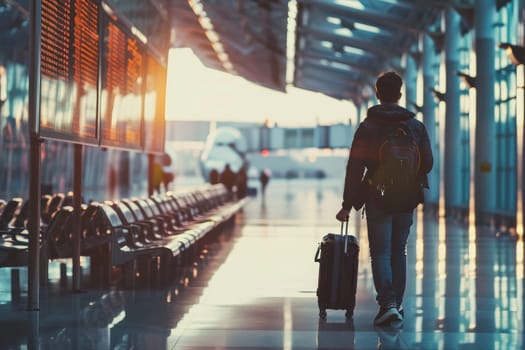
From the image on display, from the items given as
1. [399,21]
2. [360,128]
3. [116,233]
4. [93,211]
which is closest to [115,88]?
[93,211]

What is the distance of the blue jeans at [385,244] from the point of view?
714 centimetres

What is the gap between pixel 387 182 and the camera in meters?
7.00

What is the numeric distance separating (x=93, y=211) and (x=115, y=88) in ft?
5.11

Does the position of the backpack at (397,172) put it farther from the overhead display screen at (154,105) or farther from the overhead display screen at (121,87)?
the overhead display screen at (154,105)

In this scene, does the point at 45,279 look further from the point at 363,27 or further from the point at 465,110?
the point at 363,27

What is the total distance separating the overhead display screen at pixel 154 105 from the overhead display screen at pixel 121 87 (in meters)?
0.62

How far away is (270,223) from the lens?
22.6 metres

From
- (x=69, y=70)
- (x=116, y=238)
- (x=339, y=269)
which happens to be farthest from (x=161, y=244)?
(x=339, y=269)

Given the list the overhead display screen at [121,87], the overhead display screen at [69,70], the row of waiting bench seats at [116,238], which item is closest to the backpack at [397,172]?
→ the overhead display screen at [69,70]

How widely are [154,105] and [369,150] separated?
29.7ft

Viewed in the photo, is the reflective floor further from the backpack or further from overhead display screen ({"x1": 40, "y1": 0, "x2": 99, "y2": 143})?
overhead display screen ({"x1": 40, "y1": 0, "x2": 99, "y2": 143})

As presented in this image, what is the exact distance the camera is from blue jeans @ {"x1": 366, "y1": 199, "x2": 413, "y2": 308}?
7145 mm

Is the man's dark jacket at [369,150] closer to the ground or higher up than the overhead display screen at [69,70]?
closer to the ground

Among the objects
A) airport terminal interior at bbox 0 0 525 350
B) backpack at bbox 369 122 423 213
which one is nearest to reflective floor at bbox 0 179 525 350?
airport terminal interior at bbox 0 0 525 350
